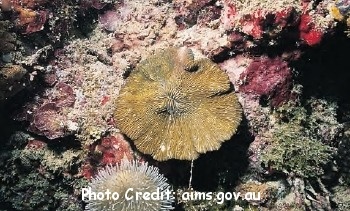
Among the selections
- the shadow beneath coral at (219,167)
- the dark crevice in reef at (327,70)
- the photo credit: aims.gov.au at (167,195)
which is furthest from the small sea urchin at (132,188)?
the dark crevice in reef at (327,70)

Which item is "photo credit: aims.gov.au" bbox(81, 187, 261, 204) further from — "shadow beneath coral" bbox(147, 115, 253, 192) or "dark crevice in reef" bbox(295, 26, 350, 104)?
"dark crevice in reef" bbox(295, 26, 350, 104)

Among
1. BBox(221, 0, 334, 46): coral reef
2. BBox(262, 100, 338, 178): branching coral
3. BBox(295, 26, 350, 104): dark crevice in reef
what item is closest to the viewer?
BBox(221, 0, 334, 46): coral reef

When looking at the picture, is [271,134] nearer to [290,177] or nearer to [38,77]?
[290,177]

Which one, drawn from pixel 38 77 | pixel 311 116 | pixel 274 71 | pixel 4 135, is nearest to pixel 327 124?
pixel 311 116

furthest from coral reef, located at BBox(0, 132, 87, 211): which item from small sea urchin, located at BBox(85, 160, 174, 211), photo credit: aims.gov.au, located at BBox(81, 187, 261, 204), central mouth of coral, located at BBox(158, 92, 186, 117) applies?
central mouth of coral, located at BBox(158, 92, 186, 117)

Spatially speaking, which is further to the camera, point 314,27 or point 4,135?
point 4,135

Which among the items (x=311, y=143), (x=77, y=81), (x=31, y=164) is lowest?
(x=31, y=164)
